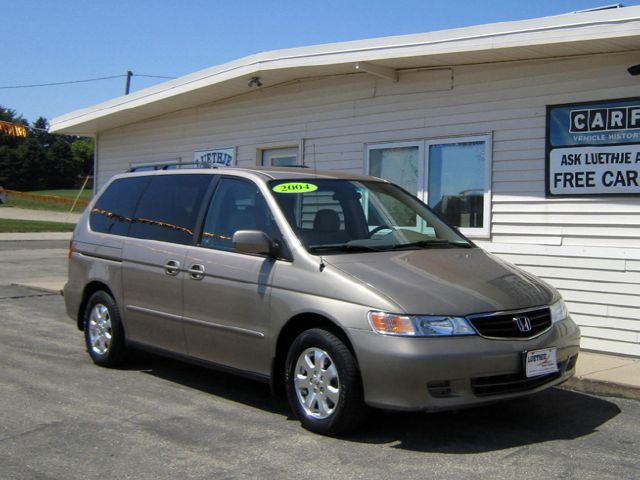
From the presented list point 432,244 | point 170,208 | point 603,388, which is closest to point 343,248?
point 432,244

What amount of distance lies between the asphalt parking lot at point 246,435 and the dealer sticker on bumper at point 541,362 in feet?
1.55

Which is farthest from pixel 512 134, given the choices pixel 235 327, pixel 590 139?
pixel 235 327

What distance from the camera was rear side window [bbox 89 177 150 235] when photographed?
6938 mm

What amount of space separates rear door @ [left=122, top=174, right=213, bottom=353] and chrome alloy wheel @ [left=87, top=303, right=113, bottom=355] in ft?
1.04

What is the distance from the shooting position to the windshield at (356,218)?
18.0ft

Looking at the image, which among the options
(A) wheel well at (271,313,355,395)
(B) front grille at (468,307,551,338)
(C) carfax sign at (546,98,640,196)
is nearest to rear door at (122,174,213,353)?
(A) wheel well at (271,313,355,395)

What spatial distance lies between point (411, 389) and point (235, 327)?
1.56 metres

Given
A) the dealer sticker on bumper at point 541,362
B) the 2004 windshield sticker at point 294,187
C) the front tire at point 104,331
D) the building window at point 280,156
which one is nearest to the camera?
the dealer sticker on bumper at point 541,362

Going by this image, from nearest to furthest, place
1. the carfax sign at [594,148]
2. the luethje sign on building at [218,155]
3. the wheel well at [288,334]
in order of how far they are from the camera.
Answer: the wheel well at [288,334] < the carfax sign at [594,148] < the luethje sign on building at [218,155]

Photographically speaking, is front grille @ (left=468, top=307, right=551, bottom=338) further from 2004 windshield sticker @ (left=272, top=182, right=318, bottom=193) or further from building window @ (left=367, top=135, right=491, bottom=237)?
building window @ (left=367, top=135, right=491, bottom=237)

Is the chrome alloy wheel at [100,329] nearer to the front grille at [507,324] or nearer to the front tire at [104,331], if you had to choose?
the front tire at [104,331]

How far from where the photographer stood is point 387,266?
5066 millimetres

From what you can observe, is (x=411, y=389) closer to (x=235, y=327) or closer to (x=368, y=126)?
(x=235, y=327)

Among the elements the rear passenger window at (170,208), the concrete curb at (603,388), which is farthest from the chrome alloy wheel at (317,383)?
the concrete curb at (603,388)
